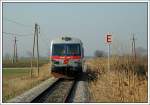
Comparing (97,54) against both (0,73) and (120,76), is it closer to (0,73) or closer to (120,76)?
(120,76)

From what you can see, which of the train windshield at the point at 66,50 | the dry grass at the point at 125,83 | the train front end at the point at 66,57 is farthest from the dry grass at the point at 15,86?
the dry grass at the point at 125,83

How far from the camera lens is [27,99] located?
1304 cm

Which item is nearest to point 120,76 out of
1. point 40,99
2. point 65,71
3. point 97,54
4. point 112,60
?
point 112,60

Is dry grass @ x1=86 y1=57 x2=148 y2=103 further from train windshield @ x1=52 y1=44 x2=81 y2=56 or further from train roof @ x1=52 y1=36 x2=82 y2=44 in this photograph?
train roof @ x1=52 y1=36 x2=82 y2=44

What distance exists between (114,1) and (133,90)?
3285 mm

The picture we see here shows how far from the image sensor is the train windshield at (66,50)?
818 inches

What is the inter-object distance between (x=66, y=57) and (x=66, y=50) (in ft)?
1.40

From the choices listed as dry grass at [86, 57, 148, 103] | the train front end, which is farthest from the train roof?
dry grass at [86, 57, 148, 103]

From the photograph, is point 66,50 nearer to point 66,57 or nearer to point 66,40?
point 66,57

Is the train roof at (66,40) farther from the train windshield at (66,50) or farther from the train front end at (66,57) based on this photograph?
the train windshield at (66,50)

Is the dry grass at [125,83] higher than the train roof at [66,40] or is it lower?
lower

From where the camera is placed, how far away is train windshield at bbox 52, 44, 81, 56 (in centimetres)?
2077

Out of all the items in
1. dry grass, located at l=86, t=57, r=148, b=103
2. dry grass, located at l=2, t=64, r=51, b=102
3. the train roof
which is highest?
the train roof

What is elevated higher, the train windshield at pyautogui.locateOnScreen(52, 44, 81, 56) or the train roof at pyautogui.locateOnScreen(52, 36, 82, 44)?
the train roof at pyautogui.locateOnScreen(52, 36, 82, 44)
